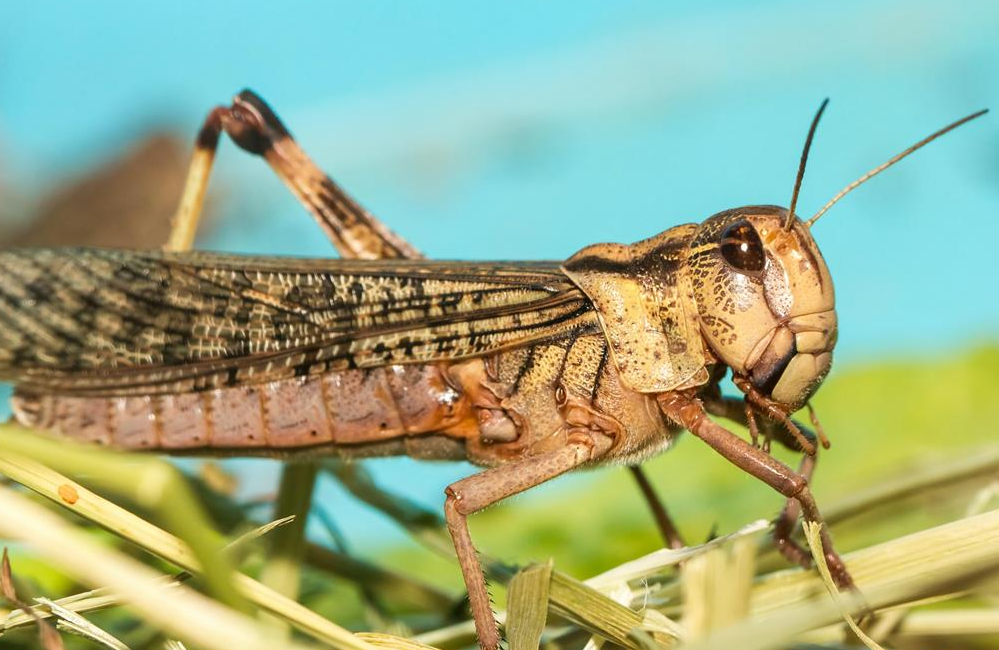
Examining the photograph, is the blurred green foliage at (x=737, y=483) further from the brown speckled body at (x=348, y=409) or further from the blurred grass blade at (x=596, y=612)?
the blurred grass blade at (x=596, y=612)

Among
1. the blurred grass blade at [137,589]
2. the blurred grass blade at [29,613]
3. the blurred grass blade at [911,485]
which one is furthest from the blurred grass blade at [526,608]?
the blurred grass blade at [911,485]

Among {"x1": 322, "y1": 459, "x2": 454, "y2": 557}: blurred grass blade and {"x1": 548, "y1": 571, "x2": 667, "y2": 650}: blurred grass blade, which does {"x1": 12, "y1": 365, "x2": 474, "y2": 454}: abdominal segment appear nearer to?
{"x1": 322, "y1": 459, "x2": 454, "y2": 557}: blurred grass blade

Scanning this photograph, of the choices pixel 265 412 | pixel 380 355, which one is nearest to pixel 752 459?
pixel 380 355

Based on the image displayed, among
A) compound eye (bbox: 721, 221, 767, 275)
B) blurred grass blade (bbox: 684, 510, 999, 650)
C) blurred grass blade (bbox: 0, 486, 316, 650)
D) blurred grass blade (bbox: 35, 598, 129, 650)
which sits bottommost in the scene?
blurred grass blade (bbox: 0, 486, 316, 650)

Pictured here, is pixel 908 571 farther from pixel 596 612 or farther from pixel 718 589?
pixel 718 589

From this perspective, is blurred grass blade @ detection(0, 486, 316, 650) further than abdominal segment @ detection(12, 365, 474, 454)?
No

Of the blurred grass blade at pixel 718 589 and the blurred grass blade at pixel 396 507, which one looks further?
the blurred grass blade at pixel 396 507

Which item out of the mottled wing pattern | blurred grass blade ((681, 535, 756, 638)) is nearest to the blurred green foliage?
the mottled wing pattern

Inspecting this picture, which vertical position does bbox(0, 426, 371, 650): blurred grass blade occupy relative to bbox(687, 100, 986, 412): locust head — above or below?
below
